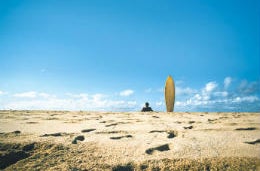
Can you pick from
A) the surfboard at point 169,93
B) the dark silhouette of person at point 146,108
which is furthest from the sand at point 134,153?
the surfboard at point 169,93

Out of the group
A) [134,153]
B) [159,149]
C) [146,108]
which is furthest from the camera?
[146,108]

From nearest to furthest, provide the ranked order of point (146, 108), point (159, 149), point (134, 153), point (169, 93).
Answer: point (134, 153) < point (159, 149) < point (146, 108) < point (169, 93)

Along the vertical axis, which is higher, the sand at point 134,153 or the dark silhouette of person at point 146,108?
the dark silhouette of person at point 146,108

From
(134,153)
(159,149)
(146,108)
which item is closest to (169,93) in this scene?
(146,108)

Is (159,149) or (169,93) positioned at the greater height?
(169,93)

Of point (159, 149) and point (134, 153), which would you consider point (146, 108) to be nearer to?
point (159, 149)

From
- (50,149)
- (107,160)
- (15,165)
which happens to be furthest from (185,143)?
(15,165)

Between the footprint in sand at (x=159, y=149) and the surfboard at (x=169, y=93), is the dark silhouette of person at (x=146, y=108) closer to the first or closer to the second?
the surfboard at (x=169, y=93)

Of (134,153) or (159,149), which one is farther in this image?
(159,149)

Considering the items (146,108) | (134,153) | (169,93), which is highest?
(169,93)

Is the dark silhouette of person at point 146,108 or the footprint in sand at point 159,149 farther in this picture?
the dark silhouette of person at point 146,108

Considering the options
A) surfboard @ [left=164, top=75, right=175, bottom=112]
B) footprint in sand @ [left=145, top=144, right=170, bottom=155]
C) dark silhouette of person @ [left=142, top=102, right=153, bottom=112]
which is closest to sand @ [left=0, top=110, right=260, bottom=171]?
footprint in sand @ [left=145, top=144, right=170, bottom=155]

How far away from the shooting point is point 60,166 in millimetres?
1649

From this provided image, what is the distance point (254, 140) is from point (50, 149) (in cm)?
216
